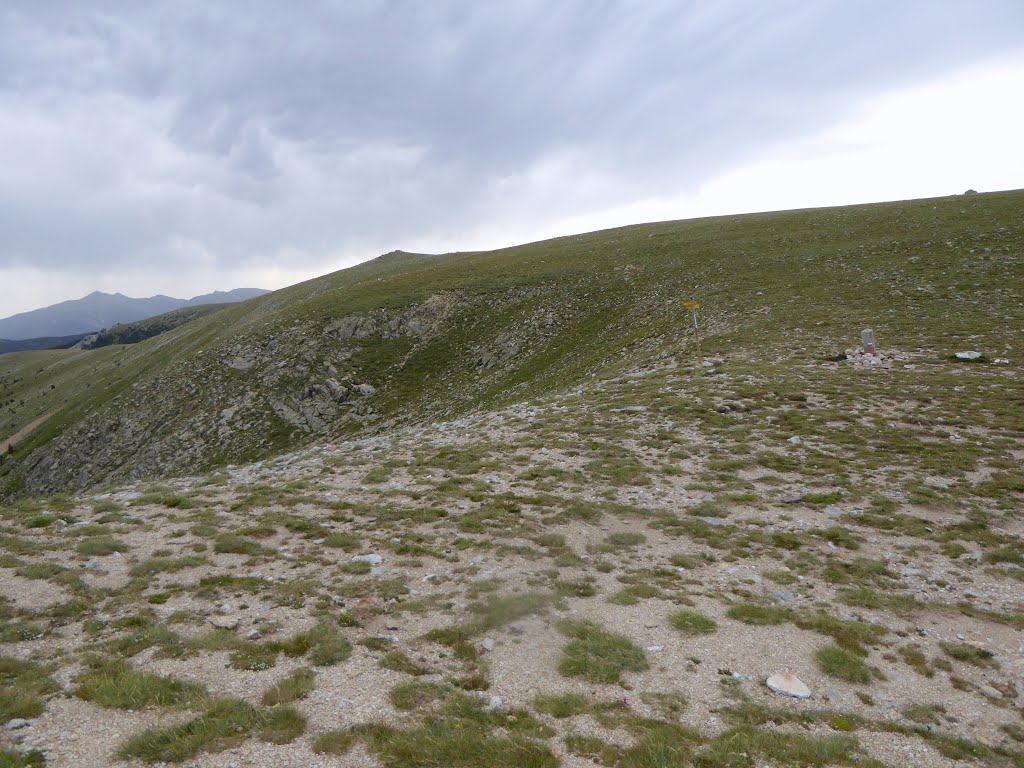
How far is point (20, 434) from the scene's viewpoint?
7031cm

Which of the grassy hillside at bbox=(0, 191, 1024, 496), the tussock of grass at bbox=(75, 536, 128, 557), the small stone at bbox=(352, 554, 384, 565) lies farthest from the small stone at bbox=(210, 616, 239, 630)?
the grassy hillside at bbox=(0, 191, 1024, 496)

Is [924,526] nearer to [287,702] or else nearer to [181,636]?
[287,702]

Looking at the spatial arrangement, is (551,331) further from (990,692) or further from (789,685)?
(990,692)

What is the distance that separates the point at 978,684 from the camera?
7922 mm

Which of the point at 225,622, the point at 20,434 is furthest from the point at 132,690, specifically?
the point at 20,434

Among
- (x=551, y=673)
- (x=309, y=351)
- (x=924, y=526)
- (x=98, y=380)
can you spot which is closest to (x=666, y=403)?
(x=924, y=526)

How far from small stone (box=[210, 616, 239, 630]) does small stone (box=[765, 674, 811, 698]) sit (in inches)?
347

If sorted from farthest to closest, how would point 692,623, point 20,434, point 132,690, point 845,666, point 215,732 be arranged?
point 20,434 < point 692,623 < point 845,666 < point 132,690 < point 215,732

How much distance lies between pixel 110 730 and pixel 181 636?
232cm

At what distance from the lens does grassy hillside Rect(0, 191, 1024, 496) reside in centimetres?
3284

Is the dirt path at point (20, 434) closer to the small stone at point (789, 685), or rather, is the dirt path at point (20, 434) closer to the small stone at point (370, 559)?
the small stone at point (370, 559)

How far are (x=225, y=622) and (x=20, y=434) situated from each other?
8613cm

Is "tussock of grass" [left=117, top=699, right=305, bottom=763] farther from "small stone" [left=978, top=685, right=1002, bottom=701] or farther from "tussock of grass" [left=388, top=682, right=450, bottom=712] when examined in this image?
"small stone" [left=978, top=685, right=1002, bottom=701]

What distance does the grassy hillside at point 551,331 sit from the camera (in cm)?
3284
